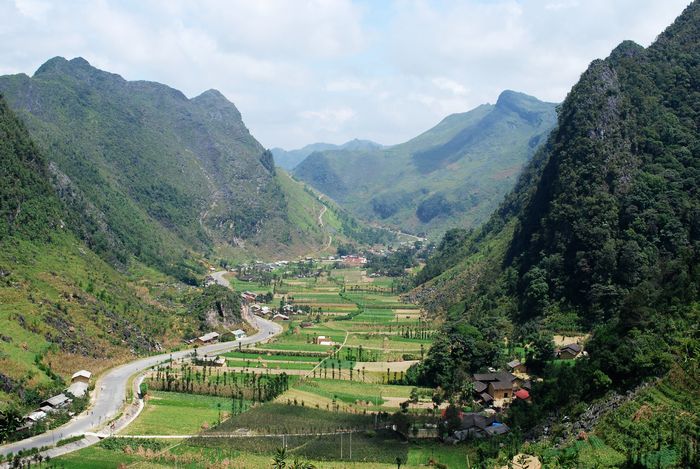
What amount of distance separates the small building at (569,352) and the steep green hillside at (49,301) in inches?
2281

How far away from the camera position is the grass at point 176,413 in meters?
64.6

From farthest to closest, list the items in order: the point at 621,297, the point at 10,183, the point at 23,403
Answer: the point at 10,183 → the point at 621,297 → the point at 23,403

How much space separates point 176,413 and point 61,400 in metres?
12.0

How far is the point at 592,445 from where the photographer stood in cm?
5012

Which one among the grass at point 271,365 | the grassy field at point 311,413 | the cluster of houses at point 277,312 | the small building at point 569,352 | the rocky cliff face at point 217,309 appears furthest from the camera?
the cluster of houses at point 277,312

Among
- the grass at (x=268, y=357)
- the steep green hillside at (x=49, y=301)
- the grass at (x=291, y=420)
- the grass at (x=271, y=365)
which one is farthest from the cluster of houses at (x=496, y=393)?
the steep green hillside at (x=49, y=301)

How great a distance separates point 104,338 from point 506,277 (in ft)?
210

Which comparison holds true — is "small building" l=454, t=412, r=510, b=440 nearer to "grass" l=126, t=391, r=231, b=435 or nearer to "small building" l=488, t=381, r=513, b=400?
"small building" l=488, t=381, r=513, b=400

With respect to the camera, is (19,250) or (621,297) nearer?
(621,297)

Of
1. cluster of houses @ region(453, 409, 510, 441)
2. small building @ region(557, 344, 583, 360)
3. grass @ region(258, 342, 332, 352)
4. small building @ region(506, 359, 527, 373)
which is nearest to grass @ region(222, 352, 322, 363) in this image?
grass @ region(258, 342, 332, 352)

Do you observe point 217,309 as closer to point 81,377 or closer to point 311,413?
point 81,377

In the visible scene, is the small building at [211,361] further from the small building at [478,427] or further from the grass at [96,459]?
the small building at [478,427]

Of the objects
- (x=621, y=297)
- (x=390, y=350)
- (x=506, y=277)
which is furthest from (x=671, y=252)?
(x=390, y=350)

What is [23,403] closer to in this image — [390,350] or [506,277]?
[390,350]
